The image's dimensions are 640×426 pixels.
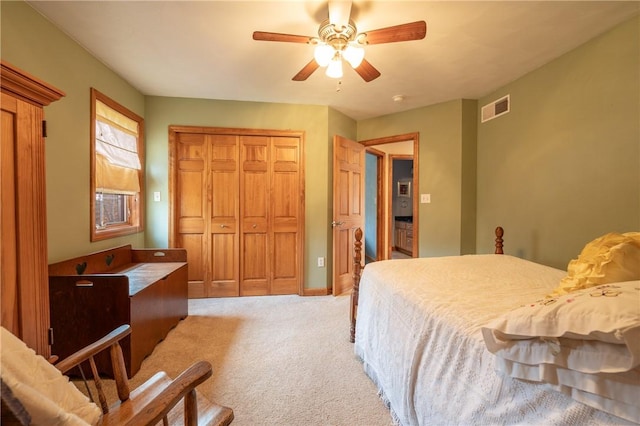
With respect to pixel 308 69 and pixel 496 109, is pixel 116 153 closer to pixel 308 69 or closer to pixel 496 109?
pixel 308 69

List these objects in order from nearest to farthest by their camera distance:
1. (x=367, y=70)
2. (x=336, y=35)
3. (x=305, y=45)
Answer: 1. (x=336, y=35)
2. (x=367, y=70)
3. (x=305, y=45)

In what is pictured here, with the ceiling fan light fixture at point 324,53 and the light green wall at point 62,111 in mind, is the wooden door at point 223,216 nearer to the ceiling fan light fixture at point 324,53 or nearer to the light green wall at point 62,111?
the light green wall at point 62,111

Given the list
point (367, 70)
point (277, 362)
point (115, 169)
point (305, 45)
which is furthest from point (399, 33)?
point (115, 169)

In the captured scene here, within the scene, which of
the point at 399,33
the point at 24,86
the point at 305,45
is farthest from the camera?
the point at 305,45

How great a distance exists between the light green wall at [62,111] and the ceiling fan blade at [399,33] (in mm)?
2118

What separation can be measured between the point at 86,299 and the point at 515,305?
2455 mm

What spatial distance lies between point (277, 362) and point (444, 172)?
9.12ft

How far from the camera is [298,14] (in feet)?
5.79

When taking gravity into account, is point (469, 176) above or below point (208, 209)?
above

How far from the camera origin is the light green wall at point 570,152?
6.05 ft

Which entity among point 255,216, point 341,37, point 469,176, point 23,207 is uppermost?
point 341,37

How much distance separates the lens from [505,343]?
812mm

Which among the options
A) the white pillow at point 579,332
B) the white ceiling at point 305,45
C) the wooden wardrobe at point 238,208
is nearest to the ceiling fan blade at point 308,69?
the white ceiling at point 305,45

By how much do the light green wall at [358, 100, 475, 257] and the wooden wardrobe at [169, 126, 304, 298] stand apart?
1.54 metres
